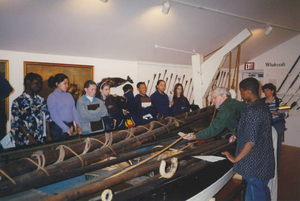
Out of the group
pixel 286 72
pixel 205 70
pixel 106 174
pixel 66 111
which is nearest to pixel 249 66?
pixel 286 72

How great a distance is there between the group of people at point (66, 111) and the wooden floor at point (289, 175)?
202 centimetres

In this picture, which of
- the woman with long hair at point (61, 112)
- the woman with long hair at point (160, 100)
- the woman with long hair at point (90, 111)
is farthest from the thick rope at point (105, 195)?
the woman with long hair at point (160, 100)

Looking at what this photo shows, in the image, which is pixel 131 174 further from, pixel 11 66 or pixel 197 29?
pixel 197 29

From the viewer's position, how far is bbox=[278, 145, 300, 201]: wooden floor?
9.32ft

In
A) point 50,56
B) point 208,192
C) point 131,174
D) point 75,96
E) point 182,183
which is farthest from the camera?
point 75,96

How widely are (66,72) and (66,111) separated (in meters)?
0.83

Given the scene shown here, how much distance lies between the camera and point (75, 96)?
11.5 feet

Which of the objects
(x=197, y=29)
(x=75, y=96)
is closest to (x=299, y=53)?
(x=197, y=29)

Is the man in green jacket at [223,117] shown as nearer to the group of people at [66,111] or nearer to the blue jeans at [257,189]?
the blue jeans at [257,189]

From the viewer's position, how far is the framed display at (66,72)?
10.0ft

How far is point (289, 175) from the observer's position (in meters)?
3.56

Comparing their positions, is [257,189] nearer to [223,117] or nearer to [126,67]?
[223,117]

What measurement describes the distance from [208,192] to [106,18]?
2.49 m

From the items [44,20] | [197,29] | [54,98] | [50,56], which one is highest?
[197,29]
